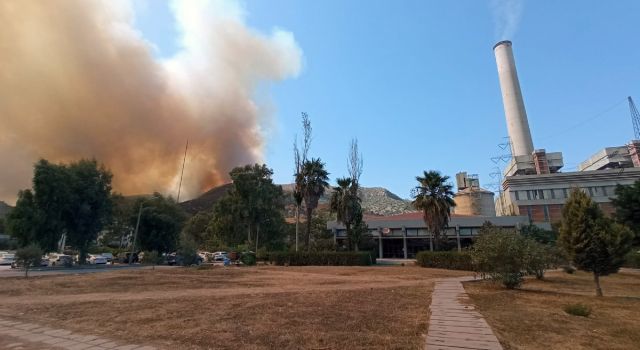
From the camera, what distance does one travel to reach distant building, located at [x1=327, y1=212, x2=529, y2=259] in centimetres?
5881

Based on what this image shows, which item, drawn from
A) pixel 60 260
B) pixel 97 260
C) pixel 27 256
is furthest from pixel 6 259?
pixel 27 256

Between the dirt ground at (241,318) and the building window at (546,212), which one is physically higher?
the building window at (546,212)

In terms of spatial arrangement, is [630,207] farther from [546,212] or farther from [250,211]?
[546,212]

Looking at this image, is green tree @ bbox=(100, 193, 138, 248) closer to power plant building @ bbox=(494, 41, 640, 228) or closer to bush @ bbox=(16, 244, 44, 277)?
bush @ bbox=(16, 244, 44, 277)

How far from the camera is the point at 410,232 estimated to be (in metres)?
61.6

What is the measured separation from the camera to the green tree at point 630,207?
123 feet

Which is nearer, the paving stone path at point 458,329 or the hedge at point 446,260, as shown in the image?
the paving stone path at point 458,329

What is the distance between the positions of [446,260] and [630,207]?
2225 centimetres

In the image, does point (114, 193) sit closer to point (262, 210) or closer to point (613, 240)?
point (262, 210)

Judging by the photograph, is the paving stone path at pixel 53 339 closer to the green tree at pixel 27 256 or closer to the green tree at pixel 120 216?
the green tree at pixel 27 256

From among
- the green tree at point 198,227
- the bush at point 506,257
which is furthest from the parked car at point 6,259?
the bush at point 506,257

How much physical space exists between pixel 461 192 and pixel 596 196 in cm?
3738

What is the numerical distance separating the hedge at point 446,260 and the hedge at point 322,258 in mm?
6558

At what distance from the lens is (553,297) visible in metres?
15.2
